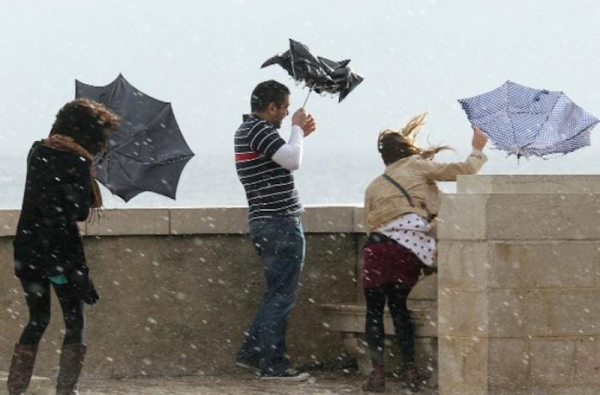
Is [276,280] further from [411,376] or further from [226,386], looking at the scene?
[411,376]

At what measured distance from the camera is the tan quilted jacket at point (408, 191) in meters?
9.95

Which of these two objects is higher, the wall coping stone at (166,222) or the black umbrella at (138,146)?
the black umbrella at (138,146)

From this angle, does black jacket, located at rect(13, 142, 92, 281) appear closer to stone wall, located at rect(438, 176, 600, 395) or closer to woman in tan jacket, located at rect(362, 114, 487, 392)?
woman in tan jacket, located at rect(362, 114, 487, 392)

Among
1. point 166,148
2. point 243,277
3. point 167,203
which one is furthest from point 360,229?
point 167,203

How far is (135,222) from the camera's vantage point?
35.6ft

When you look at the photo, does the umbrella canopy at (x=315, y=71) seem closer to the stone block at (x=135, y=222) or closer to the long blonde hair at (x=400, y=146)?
the long blonde hair at (x=400, y=146)

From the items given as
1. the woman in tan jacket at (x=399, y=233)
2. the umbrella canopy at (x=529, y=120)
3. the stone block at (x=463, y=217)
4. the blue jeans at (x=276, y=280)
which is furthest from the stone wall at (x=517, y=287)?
the umbrella canopy at (x=529, y=120)

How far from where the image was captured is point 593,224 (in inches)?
368

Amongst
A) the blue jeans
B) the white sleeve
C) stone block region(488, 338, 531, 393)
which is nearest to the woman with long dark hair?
the white sleeve

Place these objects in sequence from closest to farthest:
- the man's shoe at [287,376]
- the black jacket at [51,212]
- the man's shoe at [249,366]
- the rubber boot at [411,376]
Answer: the black jacket at [51,212] < the rubber boot at [411,376] < the man's shoe at [287,376] < the man's shoe at [249,366]

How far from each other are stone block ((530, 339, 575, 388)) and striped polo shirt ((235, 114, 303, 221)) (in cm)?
180

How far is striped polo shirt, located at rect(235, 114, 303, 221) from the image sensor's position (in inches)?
400

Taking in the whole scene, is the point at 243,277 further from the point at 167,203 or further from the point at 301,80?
the point at 167,203

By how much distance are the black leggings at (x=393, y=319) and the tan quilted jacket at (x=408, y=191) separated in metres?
0.41
